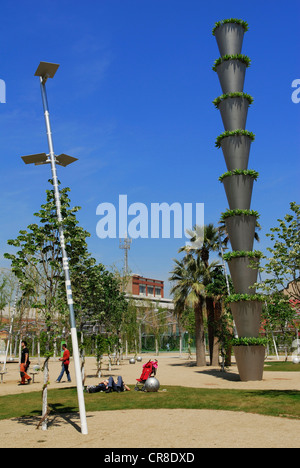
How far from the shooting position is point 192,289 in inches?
1362

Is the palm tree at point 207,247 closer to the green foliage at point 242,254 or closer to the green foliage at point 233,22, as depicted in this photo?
the green foliage at point 242,254

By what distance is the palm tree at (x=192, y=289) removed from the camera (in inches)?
1358

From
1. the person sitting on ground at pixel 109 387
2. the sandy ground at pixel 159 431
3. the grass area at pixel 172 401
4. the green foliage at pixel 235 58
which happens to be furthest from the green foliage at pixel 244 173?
the sandy ground at pixel 159 431

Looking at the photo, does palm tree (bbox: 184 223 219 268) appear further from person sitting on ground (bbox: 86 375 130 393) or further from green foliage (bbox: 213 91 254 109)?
person sitting on ground (bbox: 86 375 130 393)

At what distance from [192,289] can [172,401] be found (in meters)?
19.2

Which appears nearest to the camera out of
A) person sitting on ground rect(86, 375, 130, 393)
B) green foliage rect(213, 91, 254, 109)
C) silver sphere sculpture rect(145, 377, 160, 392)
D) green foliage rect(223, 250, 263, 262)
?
silver sphere sculpture rect(145, 377, 160, 392)

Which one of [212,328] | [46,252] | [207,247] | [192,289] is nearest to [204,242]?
[207,247]

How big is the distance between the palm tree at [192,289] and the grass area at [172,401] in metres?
15.3

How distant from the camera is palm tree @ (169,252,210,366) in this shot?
1358 inches

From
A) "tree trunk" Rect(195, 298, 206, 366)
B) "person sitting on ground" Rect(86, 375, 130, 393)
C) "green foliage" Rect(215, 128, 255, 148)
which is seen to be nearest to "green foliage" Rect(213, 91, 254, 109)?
"green foliage" Rect(215, 128, 255, 148)

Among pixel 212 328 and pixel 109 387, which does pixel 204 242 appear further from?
pixel 109 387

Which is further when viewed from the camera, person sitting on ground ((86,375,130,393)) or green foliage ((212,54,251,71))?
green foliage ((212,54,251,71))

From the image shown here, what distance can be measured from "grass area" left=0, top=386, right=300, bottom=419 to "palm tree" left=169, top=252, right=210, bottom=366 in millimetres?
15309
